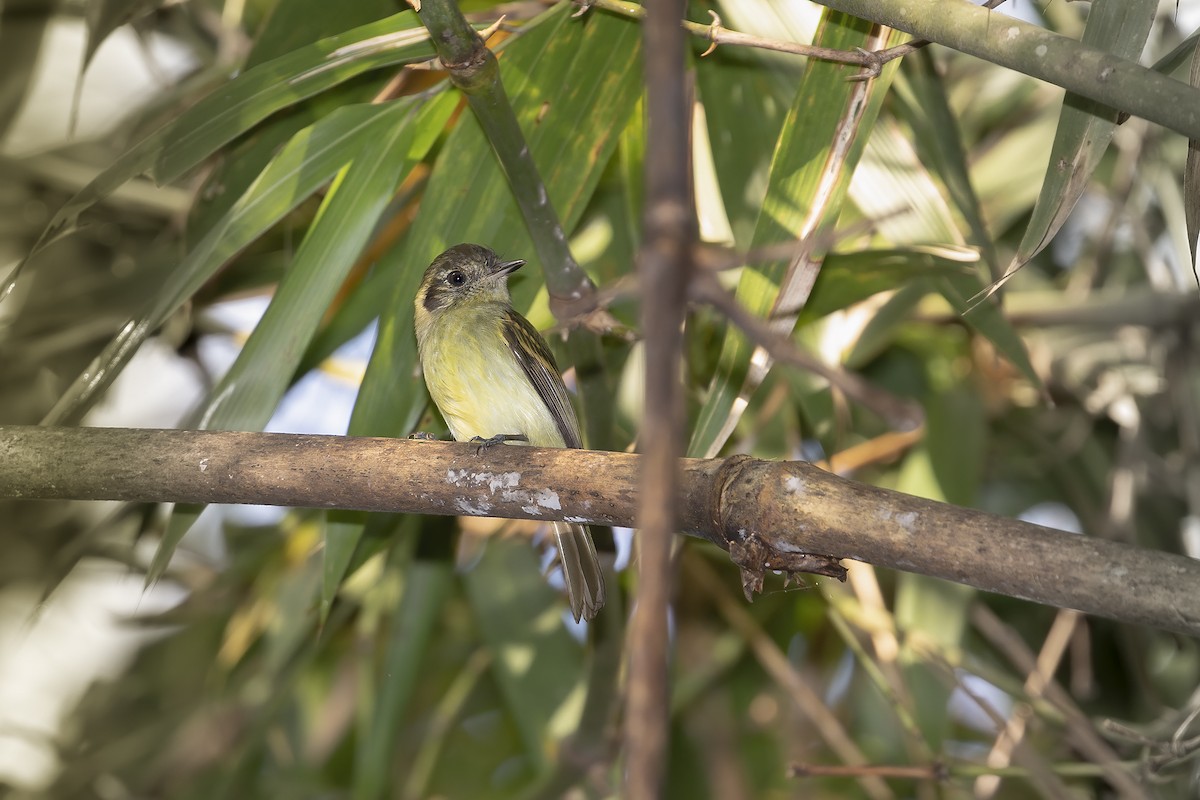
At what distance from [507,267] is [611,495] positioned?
1.51 m

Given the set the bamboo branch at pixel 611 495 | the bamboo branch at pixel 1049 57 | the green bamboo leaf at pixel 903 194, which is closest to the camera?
the bamboo branch at pixel 611 495

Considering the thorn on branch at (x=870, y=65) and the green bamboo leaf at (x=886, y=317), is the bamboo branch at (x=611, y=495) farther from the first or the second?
the green bamboo leaf at (x=886, y=317)

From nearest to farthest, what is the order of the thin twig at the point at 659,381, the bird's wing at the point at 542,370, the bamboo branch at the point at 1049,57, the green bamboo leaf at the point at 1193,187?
the thin twig at the point at 659,381 → the bamboo branch at the point at 1049,57 → the green bamboo leaf at the point at 1193,187 → the bird's wing at the point at 542,370

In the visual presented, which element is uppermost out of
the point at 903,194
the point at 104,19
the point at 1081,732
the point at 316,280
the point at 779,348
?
the point at 104,19

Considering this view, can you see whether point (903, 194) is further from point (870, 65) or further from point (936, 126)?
point (870, 65)

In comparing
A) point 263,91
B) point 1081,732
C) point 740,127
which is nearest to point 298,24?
point 263,91

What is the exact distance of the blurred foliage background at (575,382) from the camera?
280cm

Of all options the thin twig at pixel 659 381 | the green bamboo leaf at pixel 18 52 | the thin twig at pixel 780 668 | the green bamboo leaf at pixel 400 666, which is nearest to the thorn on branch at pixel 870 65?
the thin twig at pixel 659 381

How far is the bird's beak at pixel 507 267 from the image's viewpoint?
3.30 metres

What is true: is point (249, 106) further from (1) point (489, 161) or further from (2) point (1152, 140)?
(2) point (1152, 140)

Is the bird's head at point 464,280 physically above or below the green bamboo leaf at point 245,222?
above

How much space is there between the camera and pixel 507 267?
3.37 metres

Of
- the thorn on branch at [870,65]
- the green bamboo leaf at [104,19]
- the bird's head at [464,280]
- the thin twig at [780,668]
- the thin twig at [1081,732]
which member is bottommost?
the thin twig at [1081,732]

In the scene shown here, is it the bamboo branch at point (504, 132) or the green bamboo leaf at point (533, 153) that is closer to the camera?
the bamboo branch at point (504, 132)
